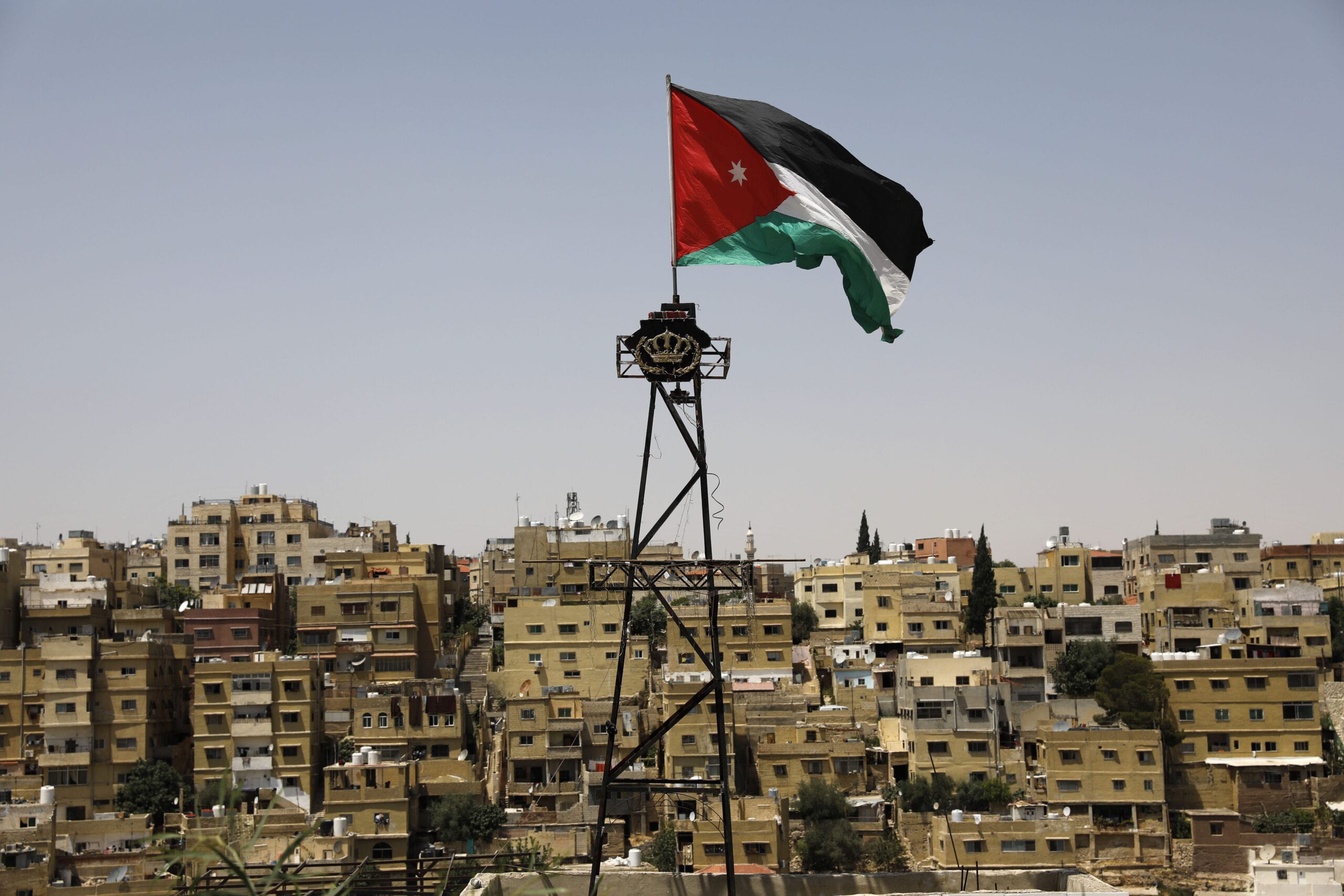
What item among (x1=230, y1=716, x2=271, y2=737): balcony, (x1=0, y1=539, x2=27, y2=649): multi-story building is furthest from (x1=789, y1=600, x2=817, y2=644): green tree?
(x1=0, y1=539, x2=27, y2=649): multi-story building

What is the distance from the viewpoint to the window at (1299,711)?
5506cm

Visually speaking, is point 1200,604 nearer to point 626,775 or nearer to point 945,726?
point 945,726

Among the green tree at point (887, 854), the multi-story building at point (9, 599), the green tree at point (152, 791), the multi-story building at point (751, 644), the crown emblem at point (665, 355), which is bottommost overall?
the green tree at point (887, 854)

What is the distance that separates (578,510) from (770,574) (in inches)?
858

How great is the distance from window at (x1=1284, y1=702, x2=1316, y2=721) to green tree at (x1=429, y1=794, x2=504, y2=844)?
2678cm

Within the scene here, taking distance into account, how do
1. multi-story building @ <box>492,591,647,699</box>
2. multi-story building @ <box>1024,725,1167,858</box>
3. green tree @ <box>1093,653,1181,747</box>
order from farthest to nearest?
multi-story building @ <box>492,591,647,699</box>
green tree @ <box>1093,653,1181,747</box>
multi-story building @ <box>1024,725,1167,858</box>

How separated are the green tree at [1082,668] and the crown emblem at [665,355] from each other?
42.7 m

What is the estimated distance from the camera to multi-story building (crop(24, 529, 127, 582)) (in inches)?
3044

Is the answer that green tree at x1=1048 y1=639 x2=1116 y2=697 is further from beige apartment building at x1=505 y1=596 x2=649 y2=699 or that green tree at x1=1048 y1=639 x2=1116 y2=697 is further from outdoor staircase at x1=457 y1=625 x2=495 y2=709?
outdoor staircase at x1=457 y1=625 x2=495 y2=709

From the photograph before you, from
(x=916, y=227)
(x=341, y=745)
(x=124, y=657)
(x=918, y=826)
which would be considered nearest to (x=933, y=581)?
(x=918, y=826)

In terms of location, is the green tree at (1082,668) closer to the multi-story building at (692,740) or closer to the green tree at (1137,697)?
the green tree at (1137,697)

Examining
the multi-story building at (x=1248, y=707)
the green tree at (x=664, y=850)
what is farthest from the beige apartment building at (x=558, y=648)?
the multi-story building at (x=1248, y=707)

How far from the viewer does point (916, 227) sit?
19562 millimetres

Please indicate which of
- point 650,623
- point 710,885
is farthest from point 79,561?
point 710,885
